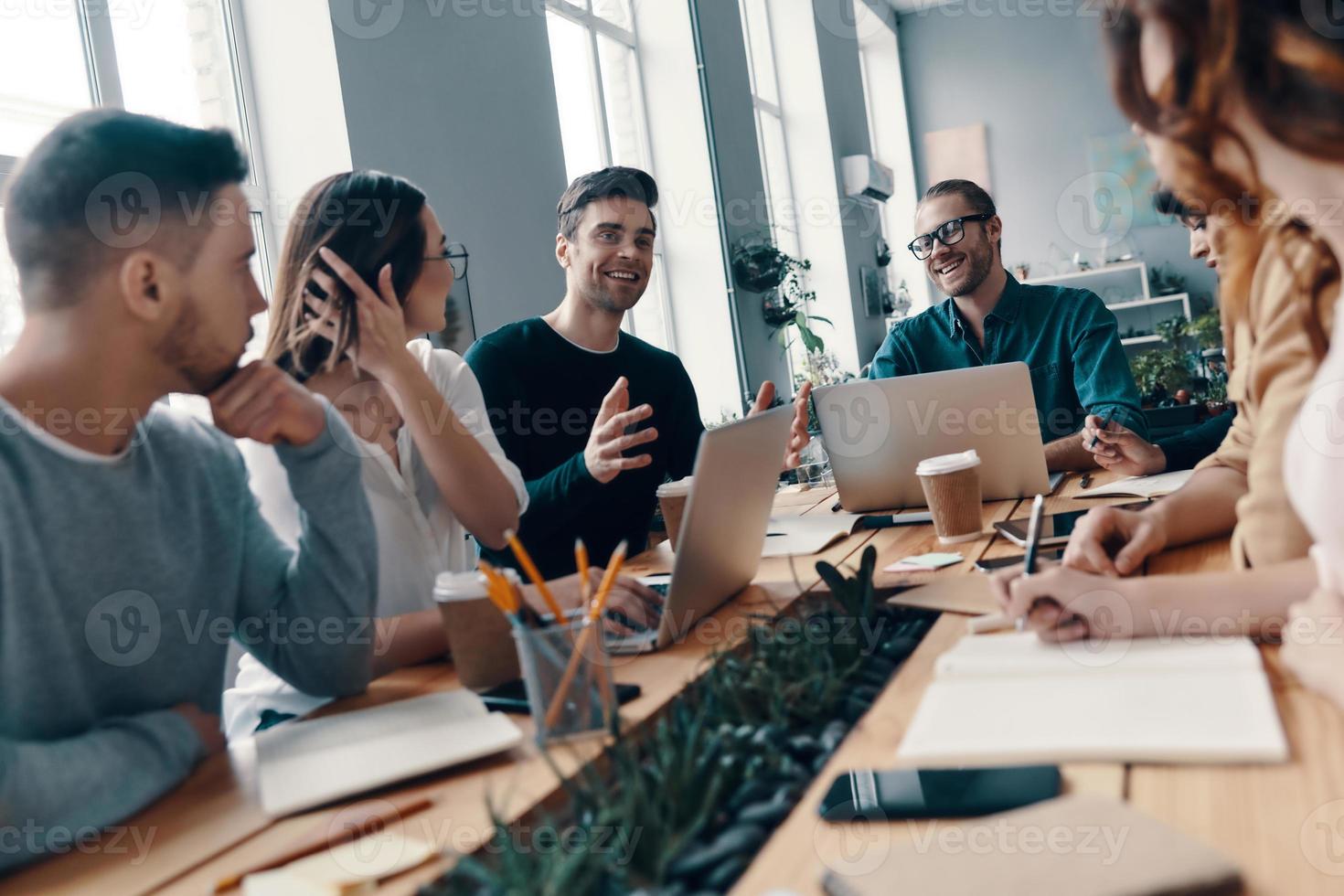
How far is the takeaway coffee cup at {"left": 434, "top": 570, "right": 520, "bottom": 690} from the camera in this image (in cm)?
113

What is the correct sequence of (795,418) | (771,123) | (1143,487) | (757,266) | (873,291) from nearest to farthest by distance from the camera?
(1143,487)
(795,418)
(757,266)
(771,123)
(873,291)

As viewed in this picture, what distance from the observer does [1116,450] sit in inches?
79.7

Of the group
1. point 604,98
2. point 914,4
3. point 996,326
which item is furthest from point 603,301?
point 914,4

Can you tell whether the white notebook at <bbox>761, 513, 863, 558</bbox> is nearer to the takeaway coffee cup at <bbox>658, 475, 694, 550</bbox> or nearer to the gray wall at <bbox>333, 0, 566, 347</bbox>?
the takeaway coffee cup at <bbox>658, 475, 694, 550</bbox>

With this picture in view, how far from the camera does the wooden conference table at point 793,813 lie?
626 millimetres

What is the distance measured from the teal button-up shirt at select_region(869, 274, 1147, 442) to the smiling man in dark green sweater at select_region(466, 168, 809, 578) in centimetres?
73

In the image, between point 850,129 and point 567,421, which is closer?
point 567,421

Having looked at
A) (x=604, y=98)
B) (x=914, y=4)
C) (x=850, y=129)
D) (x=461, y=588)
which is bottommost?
(x=461, y=588)

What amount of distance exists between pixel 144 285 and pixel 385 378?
0.60 metres

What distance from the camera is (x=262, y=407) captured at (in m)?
1.24

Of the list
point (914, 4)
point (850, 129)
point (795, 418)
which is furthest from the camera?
point (914, 4)

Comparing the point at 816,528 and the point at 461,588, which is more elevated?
the point at 461,588

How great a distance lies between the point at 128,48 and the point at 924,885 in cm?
262

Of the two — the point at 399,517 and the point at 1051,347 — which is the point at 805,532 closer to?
the point at 399,517
